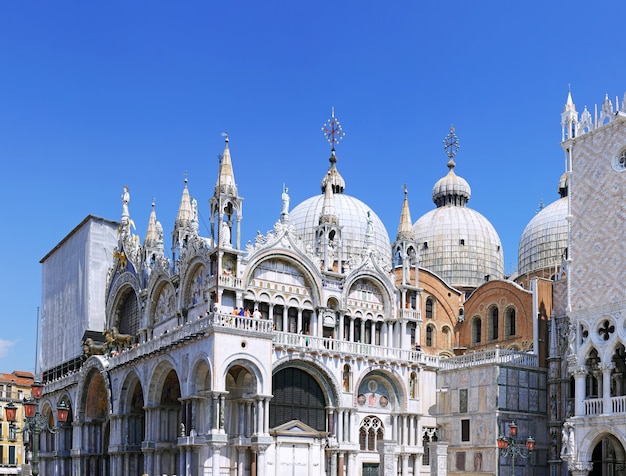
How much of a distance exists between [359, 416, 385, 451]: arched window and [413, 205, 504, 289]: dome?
19.8 m

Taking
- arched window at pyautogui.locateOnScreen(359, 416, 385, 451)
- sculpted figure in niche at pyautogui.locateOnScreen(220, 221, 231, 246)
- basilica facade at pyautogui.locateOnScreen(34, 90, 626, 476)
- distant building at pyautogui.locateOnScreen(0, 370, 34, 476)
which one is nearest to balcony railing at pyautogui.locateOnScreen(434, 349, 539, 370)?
basilica facade at pyautogui.locateOnScreen(34, 90, 626, 476)

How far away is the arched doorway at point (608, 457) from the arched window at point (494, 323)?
1059cm

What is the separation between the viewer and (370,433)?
43406 millimetres

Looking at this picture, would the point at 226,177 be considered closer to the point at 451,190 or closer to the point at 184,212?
the point at 184,212

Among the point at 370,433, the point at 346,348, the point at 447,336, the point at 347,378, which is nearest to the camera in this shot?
the point at 347,378

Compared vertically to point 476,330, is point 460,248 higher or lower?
higher

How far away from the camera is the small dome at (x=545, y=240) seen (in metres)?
59.1

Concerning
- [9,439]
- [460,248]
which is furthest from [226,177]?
[9,439]

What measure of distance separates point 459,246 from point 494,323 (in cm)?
1297

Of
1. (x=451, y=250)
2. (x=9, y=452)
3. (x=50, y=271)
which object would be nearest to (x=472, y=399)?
(x=451, y=250)

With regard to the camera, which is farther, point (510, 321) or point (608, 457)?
point (510, 321)

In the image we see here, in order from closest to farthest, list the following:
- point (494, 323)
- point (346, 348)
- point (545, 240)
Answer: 1. point (346, 348)
2. point (494, 323)
3. point (545, 240)

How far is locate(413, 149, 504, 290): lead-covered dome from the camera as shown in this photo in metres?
62.4

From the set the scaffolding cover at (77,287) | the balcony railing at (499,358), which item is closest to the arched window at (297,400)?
the balcony railing at (499,358)
